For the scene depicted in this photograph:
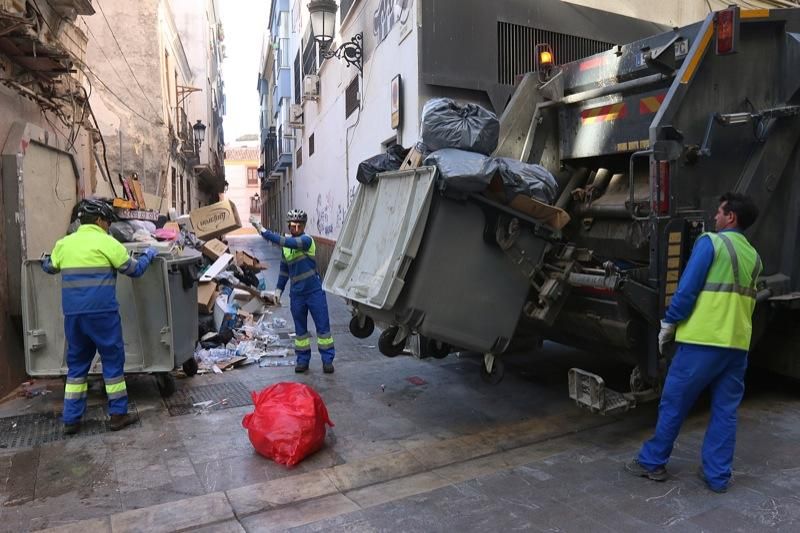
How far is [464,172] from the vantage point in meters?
3.29

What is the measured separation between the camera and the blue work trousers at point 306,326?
5.58m

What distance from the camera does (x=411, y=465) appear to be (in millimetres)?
3547

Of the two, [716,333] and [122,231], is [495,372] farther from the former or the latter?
[122,231]

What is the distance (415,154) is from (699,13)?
7.92 m

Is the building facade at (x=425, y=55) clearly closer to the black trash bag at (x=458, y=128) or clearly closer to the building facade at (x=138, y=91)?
the black trash bag at (x=458, y=128)

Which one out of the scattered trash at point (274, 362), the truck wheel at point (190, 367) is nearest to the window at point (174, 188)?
the scattered trash at point (274, 362)

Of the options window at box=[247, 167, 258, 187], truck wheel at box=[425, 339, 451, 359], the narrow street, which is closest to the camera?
the narrow street

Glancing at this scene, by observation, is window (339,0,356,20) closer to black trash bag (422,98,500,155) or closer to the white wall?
the white wall

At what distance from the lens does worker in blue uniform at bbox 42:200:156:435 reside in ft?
12.8

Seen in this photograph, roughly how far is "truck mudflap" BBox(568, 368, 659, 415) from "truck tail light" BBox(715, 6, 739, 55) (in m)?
2.13

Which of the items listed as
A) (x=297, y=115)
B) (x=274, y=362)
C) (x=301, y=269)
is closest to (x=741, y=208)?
(x=301, y=269)

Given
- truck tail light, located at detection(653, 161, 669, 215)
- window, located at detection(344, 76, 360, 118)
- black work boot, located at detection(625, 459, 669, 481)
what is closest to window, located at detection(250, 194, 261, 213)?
window, located at detection(344, 76, 360, 118)

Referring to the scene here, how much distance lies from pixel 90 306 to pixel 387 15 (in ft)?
18.9

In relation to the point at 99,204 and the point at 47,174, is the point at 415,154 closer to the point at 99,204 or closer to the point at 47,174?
the point at 99,204
